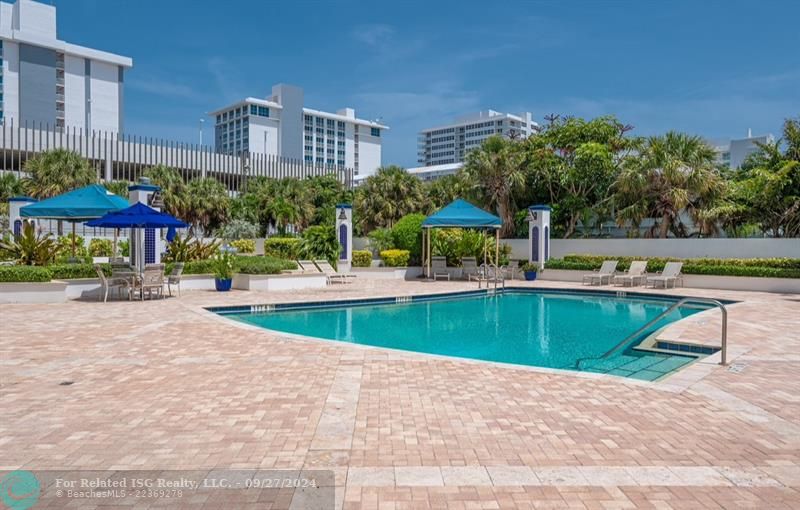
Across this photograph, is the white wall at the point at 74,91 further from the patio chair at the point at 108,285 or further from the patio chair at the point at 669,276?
the patio chair at the point at 669,276

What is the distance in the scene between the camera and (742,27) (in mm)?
14844

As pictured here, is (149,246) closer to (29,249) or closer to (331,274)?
(29,249)

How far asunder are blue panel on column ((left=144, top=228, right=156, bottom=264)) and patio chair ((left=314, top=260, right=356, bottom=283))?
238 inches

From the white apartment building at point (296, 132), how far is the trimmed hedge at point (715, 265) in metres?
83.0

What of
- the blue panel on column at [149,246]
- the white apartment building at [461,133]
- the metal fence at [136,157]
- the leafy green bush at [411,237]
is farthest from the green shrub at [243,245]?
the white apartment building at [461,133]

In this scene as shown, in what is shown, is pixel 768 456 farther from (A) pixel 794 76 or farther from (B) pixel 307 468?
(A) pixel 794 76

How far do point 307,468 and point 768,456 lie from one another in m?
3.45

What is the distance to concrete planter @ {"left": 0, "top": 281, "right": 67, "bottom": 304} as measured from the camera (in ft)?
44.8

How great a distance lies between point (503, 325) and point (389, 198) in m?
22.7

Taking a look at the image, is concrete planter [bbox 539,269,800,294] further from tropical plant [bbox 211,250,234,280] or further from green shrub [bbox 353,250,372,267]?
tropical plant [bbox 211,250,234,280]

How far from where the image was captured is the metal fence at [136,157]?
156 ft

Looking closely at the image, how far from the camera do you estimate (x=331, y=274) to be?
67.4ft

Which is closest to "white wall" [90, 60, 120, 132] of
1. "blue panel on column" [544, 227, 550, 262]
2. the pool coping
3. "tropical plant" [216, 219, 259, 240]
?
"tropical plant" [216, 219, 259, 240]

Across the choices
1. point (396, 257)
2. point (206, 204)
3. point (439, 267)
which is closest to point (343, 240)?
point (396, 257)
